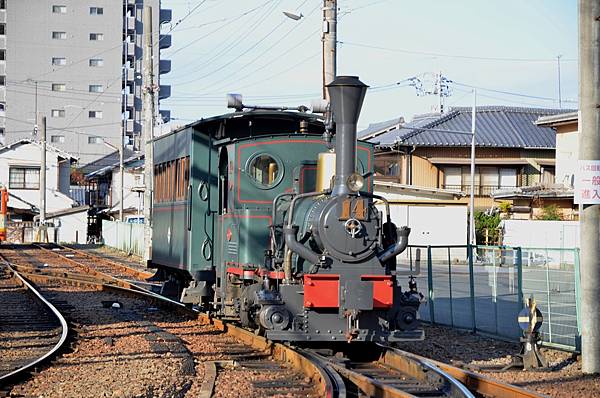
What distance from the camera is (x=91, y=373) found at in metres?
9.93

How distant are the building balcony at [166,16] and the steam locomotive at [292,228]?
7691cm

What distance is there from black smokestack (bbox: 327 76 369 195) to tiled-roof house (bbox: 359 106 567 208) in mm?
35641

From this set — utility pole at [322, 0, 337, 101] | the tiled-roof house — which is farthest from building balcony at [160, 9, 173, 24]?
utility pole at [322, 0, 337, 101]

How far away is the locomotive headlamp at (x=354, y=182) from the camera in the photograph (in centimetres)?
1051

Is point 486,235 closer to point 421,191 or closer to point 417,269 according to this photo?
point 421,191

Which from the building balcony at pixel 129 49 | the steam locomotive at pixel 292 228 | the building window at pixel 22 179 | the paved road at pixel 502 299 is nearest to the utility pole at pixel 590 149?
the steam locomotive at pixel 292 228

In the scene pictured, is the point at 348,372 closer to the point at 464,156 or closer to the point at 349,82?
the point at 349,82

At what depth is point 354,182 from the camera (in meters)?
10.5

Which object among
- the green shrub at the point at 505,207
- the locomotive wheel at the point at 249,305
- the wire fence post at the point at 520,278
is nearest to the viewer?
the locomotive wheel at the point at 249,305

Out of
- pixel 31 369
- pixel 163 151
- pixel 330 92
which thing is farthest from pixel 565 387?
pixel 163 151

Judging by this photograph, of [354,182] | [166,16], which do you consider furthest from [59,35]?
[354,182]

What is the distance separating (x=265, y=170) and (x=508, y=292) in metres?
4.65

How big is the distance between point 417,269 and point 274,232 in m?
1.85

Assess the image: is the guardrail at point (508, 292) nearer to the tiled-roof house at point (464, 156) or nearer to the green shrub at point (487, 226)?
the green shrub at point (487, 226)
